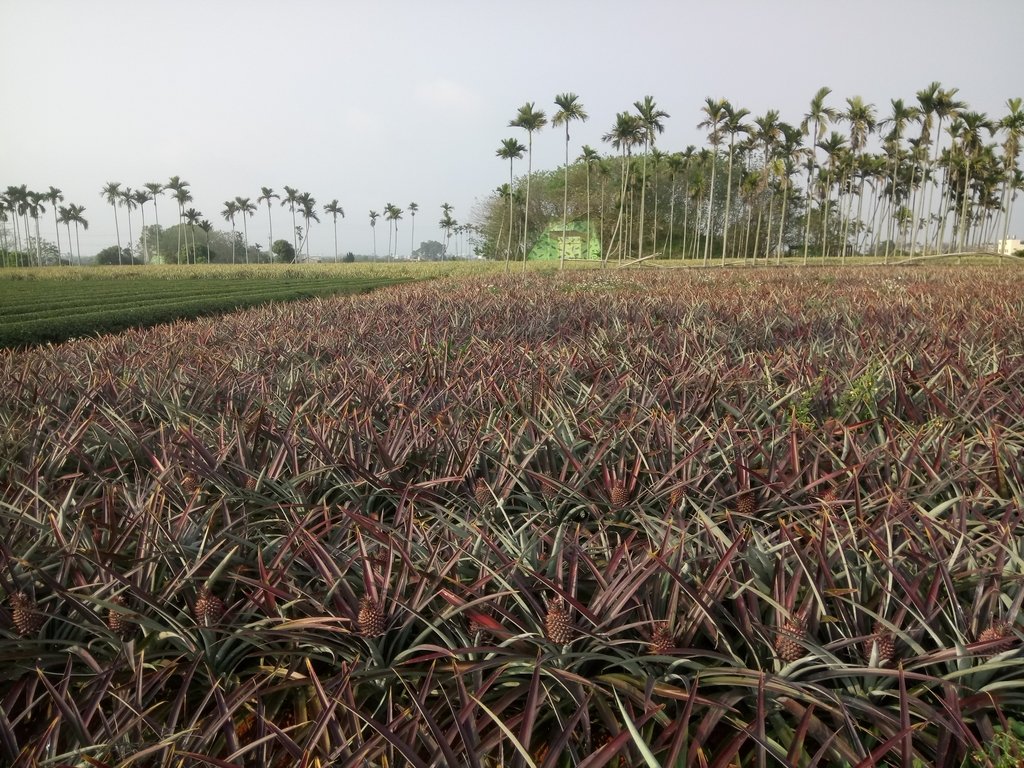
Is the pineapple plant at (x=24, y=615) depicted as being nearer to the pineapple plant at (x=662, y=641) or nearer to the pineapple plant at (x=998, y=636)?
the pineapple plant at (x=662, y=641)

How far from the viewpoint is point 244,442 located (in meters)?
2.45

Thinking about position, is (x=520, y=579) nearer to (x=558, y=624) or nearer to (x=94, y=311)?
(x=558, y=624)

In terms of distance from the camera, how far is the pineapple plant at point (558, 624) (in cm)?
135

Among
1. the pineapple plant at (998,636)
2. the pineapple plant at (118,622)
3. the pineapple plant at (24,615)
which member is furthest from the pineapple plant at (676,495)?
the pineapple plant at (24,615)

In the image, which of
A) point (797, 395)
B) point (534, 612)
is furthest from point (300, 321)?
point (534, 612)

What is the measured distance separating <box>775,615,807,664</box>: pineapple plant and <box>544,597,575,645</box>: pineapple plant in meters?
0.44

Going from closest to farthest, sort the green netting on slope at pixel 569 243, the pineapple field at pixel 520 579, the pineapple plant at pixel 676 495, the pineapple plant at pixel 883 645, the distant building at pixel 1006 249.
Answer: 1. the pineapple field at pixel 520 579
2. the pineapple plant at pixel 883 645
3. the pineapple plant at pixel 676 495
4. the distant building at pixel 1006 249
5. the green netting on slope at pixel 569 243

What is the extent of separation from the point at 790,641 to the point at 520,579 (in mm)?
608

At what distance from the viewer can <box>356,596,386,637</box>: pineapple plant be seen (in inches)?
55.1

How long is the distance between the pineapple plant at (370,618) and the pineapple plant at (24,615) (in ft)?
2.47

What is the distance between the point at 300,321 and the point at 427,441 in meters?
4.88

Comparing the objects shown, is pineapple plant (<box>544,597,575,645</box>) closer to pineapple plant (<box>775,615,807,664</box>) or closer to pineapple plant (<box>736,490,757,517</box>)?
pineapple plant (<box>775,615,807,664</box>)

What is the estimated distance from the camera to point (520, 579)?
1.53 metres

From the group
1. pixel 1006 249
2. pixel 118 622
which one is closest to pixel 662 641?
pixel 118 622
